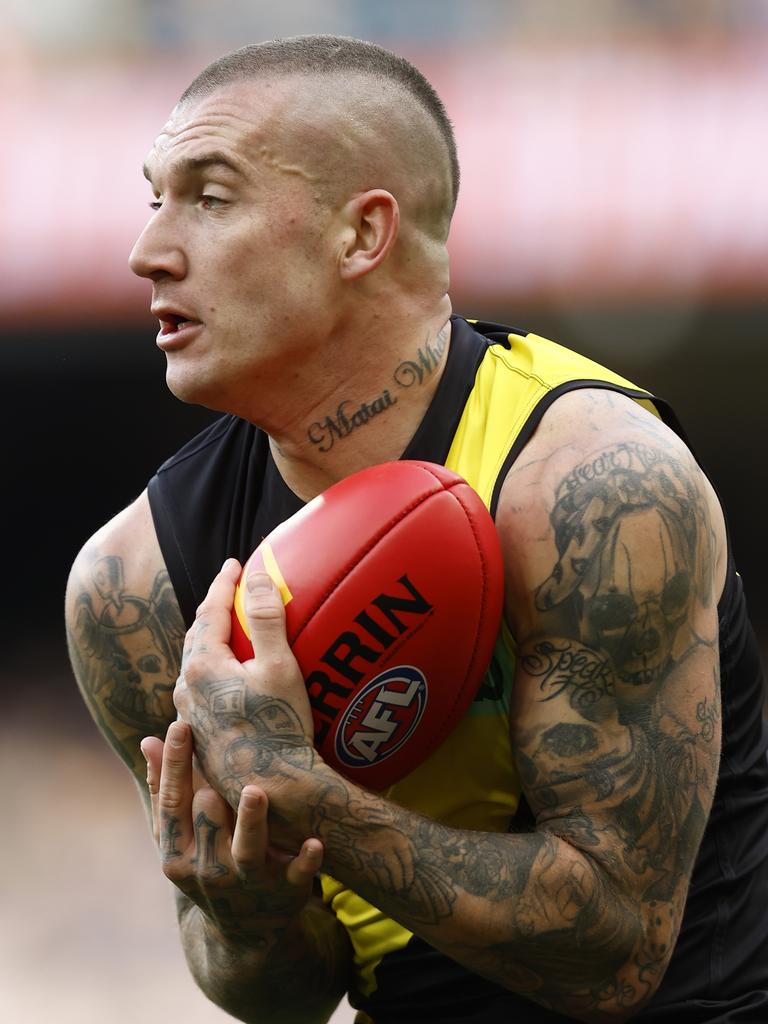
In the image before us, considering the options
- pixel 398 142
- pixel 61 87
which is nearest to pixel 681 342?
pixel 61 87

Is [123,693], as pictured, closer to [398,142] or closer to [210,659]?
[210,659]

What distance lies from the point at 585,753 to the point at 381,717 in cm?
32

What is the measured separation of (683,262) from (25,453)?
388cm

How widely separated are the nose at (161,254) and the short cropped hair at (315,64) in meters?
0.28

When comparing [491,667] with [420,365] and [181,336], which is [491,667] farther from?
[181,336]

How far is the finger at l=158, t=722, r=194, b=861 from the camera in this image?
6.83 feet

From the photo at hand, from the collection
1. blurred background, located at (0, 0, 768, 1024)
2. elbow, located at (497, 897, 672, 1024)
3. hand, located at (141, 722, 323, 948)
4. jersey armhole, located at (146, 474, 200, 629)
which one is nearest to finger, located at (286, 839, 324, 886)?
hand, located at (141, 722, 323, 948)

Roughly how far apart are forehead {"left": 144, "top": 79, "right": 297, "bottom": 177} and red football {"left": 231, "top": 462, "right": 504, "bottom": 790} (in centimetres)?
64

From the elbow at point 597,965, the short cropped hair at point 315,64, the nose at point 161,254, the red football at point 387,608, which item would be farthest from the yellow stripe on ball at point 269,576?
the short cropped hair at point 315,64

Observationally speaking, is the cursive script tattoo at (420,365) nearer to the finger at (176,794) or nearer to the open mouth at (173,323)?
the open mouth at (173,323)

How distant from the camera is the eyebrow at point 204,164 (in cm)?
236

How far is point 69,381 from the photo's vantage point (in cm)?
821

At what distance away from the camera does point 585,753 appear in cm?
214

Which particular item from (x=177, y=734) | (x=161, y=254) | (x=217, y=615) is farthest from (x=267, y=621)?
(x=161, y=254)
